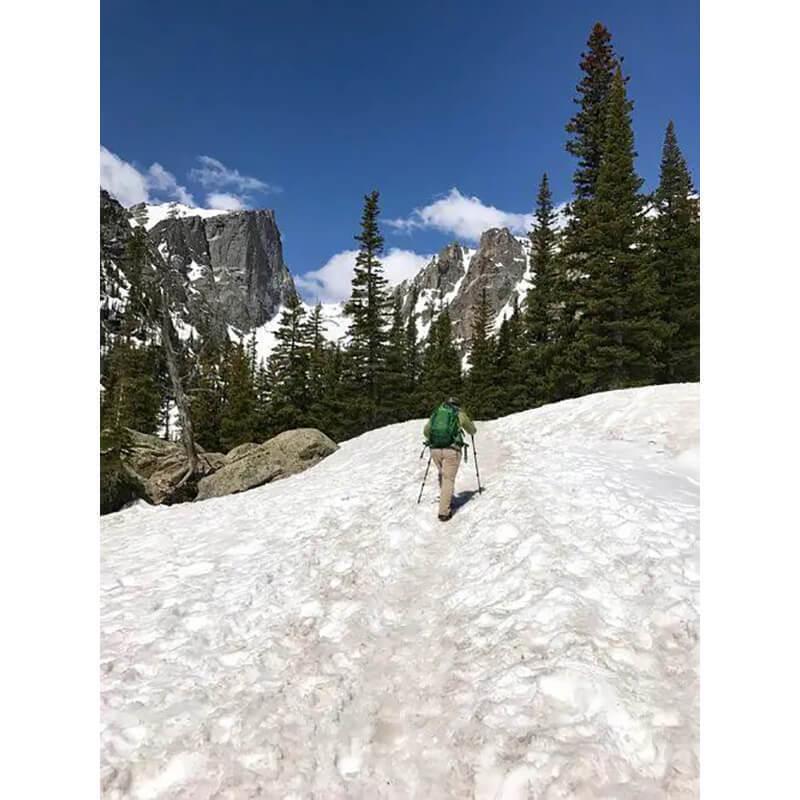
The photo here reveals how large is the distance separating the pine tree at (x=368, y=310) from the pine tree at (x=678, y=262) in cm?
1716

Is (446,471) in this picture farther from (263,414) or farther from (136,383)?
(263,414)

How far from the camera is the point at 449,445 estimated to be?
8195mm

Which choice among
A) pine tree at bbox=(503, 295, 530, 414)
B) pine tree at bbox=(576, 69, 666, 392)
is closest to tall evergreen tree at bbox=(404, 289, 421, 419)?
pine tree at bbox=(503, 295, 530, 414)

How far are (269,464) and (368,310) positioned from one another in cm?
1974

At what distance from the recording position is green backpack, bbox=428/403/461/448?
27.0 feet

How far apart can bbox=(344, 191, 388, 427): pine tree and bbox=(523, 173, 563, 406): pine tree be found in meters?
10.1

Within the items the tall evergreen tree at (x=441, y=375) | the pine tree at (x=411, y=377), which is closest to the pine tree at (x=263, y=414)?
the pine tree at (x=411, y=377)

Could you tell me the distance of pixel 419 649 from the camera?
4.39 m

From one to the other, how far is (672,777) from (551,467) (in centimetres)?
674
